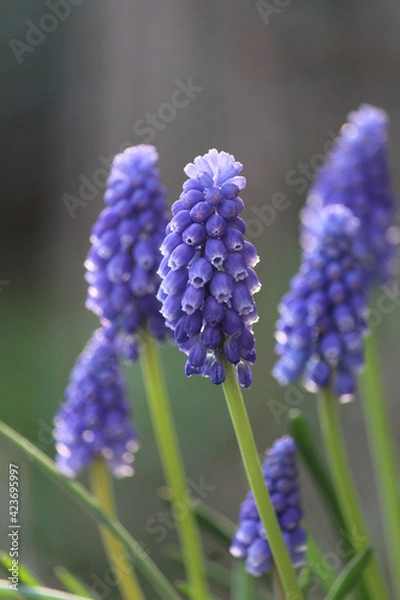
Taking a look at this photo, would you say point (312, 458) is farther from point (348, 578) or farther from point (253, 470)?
point (253, 470)

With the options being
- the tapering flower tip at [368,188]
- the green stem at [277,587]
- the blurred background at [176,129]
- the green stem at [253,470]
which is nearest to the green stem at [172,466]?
the green stem at [277,587]

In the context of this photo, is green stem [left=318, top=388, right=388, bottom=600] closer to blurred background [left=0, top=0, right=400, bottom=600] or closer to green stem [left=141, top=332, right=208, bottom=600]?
green stem [left=141, top=332, right=208, bottom=600]

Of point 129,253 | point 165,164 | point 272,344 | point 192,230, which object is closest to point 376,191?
point 129,253

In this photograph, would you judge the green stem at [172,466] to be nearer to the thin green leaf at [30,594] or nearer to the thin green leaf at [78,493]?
the thin green leaf at [78,493]

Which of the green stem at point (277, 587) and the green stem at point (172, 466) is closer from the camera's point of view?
the green stem at point (277, 587)

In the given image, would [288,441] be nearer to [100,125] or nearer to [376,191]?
[376,191]
